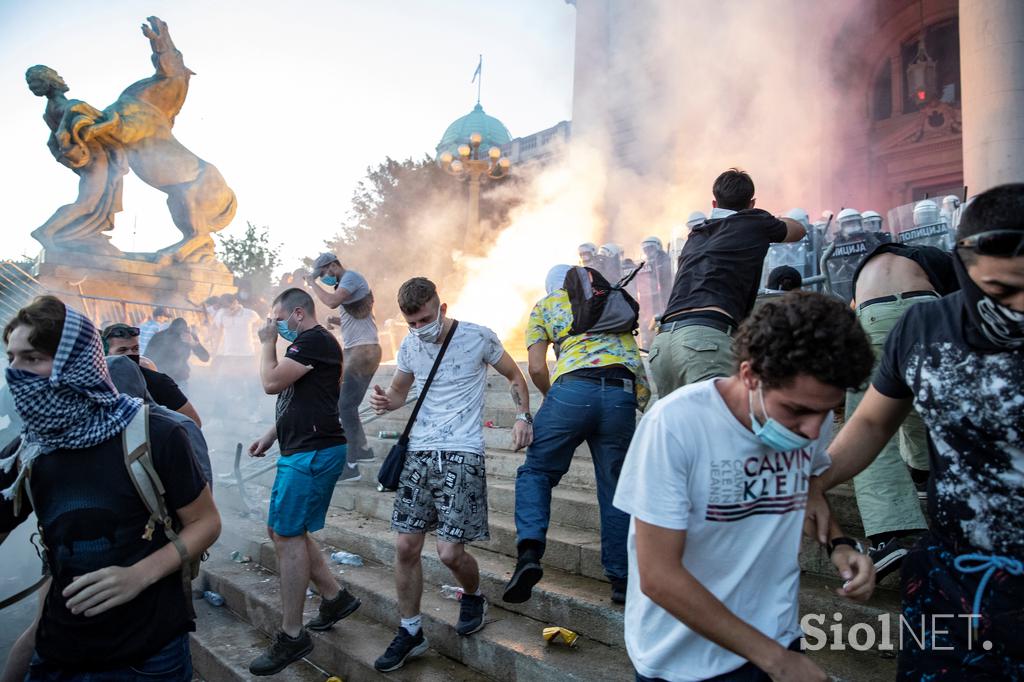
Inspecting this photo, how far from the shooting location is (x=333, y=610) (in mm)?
4309

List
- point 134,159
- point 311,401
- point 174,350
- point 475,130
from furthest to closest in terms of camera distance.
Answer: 1. point 475,130
2. point 134,159
3. point 174,350
4. point 311,401

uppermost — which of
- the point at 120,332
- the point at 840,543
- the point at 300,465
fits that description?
the point at 120,332

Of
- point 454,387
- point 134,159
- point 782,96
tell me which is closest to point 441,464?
point 454,387

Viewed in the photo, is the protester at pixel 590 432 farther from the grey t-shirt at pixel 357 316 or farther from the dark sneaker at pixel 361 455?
the dark sneaker at pixel 361 455

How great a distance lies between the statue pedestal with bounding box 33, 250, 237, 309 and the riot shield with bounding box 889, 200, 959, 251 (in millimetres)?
14909

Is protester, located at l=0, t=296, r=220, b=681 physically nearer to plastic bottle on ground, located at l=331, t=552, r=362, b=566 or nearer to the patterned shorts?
the patterned shorts

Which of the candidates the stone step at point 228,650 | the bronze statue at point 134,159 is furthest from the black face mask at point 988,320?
the bronze statue at point 134,159

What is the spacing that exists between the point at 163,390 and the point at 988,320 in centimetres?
452

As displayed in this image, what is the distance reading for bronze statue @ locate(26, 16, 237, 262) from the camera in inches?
593

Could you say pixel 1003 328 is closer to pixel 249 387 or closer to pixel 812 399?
pixel 812 399

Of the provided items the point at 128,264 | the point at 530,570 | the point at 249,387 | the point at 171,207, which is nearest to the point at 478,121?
the point at 171,207

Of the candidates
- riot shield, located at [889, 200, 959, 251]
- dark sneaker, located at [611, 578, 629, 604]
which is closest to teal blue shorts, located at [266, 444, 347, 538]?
dark sneaker, located at [611, 578, 629, 604]

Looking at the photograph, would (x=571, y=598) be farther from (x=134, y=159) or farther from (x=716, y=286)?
(x=134, y=159)

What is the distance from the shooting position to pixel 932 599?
1792 millimetres
